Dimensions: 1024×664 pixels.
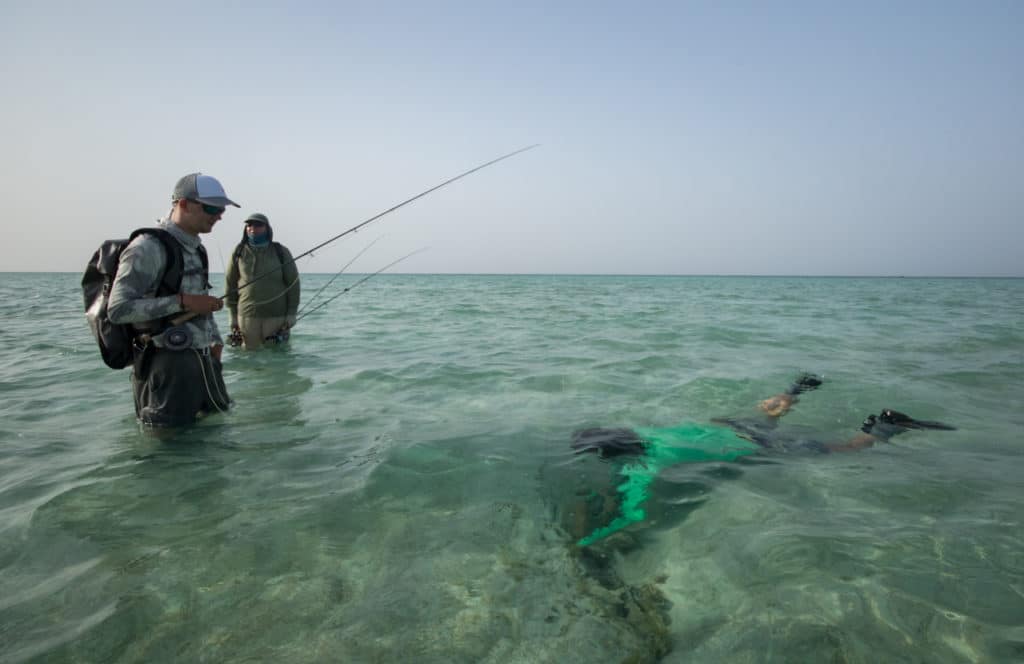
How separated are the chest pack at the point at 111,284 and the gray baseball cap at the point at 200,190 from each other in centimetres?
29

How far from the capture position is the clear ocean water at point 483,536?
2135 mm

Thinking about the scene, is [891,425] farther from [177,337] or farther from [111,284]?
[111,284]

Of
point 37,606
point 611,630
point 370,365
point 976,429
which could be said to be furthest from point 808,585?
point 370,365

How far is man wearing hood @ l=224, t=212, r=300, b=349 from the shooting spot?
25.0 feet

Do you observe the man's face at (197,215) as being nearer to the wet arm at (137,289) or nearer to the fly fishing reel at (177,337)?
the wet arm at (137,289)

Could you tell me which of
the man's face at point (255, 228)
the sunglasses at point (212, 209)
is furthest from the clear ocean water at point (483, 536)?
the man's face at point (255, 228)

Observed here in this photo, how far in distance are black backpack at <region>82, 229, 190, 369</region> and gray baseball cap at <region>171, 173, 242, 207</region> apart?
0.29 metres

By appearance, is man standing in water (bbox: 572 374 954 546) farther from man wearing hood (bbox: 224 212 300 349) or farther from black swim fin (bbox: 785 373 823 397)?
man wearing hood (bbox: 224 212 300 349)

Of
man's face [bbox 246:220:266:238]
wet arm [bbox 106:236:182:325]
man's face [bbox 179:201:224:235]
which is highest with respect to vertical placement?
man's face [bbox 246:220:266:238]

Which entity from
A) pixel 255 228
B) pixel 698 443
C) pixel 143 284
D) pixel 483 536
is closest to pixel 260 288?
pixel 255 228

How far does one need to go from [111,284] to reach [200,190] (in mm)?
865

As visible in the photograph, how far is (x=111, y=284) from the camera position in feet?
11.6

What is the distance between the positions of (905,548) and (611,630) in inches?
68.2

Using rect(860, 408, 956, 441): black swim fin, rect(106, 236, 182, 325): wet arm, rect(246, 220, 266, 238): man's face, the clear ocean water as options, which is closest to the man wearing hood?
rect(246, 220, 266, 238): man's face
